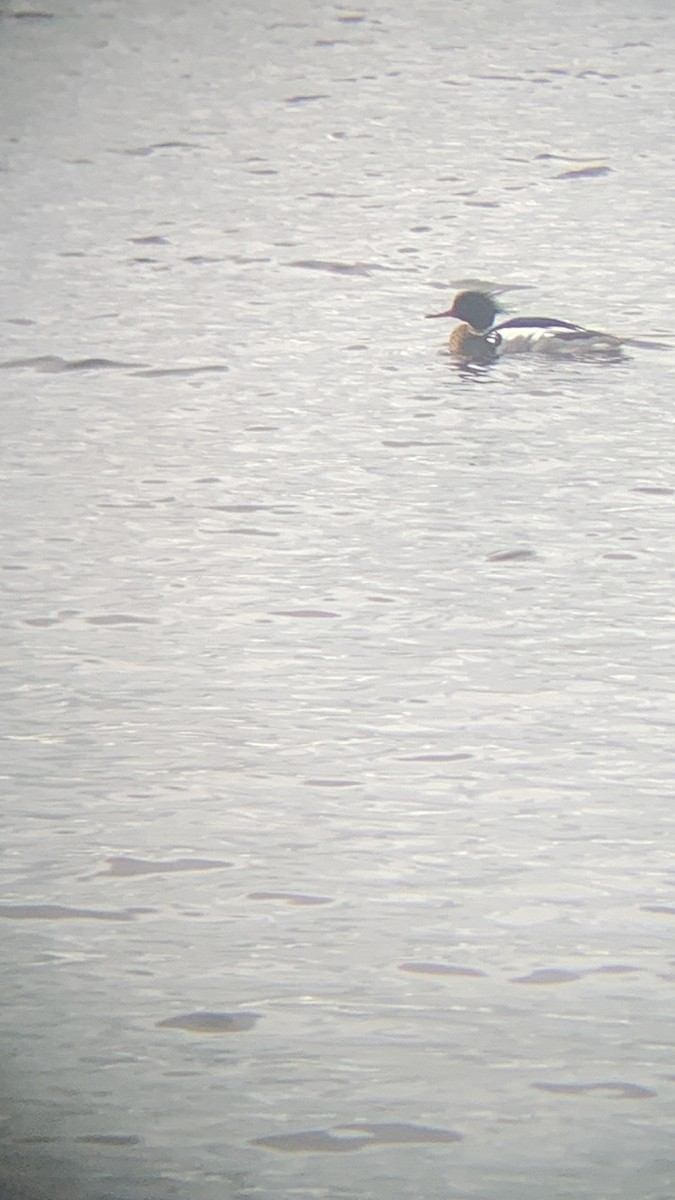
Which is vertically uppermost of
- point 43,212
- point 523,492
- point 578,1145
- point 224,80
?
Answer: point 224,80

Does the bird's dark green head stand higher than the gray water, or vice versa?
the bird's dark green head

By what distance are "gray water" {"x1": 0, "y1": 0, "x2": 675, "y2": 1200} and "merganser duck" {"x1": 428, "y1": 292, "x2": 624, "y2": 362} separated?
35 mm

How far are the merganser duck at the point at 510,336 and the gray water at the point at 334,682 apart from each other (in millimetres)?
35

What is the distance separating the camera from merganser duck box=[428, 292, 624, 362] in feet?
9.14

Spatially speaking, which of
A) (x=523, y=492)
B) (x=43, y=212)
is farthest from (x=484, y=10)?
(x=523, y=492)

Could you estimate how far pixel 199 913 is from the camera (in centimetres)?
143

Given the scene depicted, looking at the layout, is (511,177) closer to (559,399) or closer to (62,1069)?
(559,399)

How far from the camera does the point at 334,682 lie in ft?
5.93

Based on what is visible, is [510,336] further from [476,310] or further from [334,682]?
[334,682]

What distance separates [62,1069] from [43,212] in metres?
2.50

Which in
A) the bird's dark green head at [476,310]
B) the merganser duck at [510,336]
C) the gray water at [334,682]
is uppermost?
the bird's dark green head at [476,310]

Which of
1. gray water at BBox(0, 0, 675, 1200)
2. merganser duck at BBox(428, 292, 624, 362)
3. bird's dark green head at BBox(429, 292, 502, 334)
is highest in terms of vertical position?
bird's dark green head at BBox(429, 292, 502, 334)

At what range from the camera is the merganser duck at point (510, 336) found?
9.14ft

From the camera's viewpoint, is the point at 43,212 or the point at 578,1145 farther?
the point at 43,212
